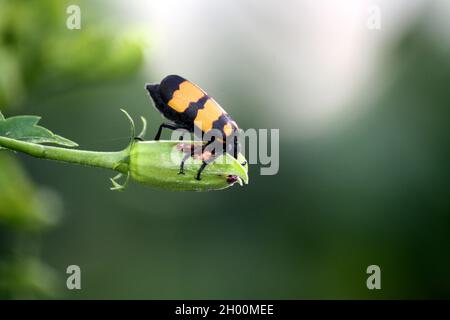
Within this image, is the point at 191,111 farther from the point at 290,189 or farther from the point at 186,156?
the point at 290,189

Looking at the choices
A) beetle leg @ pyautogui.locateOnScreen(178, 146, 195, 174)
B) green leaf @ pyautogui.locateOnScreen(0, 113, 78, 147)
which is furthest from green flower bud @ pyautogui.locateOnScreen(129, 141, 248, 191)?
green leaf @ pyautogui.locateOnScreen(0, 113, 78, 147)

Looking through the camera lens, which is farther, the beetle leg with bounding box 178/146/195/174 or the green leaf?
the beetle leg with bounding box 178/146/195/174

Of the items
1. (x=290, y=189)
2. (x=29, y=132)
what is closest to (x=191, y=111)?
(x=29, y=132)

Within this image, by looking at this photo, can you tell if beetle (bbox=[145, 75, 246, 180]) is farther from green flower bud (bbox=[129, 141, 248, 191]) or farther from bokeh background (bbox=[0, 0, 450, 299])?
bokeh background (bbox=[0, 0, 450, 299])

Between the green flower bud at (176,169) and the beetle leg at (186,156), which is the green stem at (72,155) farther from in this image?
the beetle leg at (186,156)

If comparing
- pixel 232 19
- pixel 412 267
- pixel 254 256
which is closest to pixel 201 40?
pixel 232 19
